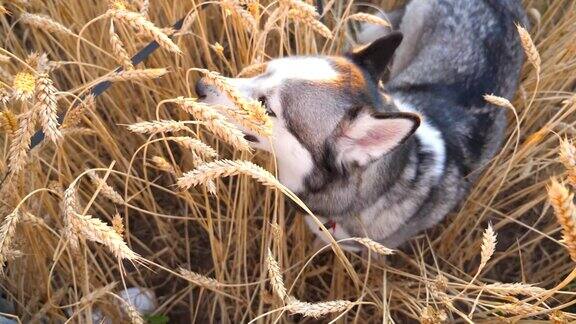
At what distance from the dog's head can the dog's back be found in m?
0.51

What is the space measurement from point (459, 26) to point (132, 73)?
157 cm

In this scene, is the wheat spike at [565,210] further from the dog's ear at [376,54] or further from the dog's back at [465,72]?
the dog's back at [465,72]

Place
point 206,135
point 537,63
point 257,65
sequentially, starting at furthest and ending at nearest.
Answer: point 206,135
point 257,65
point 537,63

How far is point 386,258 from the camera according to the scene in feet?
7.70

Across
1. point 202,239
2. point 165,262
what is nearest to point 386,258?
point 202,239

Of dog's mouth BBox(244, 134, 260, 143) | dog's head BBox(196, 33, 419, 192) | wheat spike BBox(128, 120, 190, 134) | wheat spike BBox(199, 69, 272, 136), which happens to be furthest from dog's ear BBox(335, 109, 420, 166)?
wheat spike BBox(128, 120, 190, 134)

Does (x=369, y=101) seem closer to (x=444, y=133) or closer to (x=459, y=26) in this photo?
(x=444, y=133)

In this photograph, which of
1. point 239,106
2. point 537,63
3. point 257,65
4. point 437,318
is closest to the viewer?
point 239,106

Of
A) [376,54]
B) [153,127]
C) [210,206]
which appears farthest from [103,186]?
[376,54]

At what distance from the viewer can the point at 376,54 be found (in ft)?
5.88

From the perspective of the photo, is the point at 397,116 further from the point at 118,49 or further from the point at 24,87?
the point at 24,87

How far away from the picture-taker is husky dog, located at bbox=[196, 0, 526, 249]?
168 cm

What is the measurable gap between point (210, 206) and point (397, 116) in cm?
101

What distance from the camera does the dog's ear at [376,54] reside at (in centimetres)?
177
